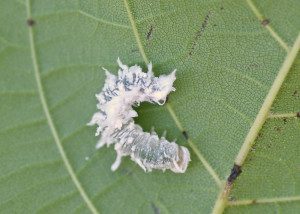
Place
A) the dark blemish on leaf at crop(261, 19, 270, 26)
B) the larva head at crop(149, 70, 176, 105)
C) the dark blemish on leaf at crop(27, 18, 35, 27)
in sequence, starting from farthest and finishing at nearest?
the dark blemish on leaf at crop(27, 18, 35, 27)
the larva head at crop(149, 70, 176, 105)
the dark blemish on leaf at crop(261, 19, 270, 26)

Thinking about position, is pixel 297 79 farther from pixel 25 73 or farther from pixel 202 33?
pixel 25 73

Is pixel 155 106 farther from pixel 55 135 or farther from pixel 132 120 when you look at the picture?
pixel 55 135

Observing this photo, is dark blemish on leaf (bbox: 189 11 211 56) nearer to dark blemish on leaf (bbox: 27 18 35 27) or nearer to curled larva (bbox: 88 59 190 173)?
curled larva (bbox: 88 59 190 173)

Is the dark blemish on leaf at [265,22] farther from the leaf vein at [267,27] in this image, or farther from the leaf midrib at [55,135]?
the leaf midrib at [55,135]

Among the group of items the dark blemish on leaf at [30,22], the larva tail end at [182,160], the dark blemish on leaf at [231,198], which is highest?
the dark blemish on leaf at [30,22]

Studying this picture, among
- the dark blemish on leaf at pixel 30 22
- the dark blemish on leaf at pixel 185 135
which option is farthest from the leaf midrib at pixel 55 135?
the dark blemish on leaf at pixel 185 135

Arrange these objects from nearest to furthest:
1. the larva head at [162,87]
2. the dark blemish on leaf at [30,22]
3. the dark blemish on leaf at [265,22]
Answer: the dark blemish on leaf at [265,22], the larva head at [162,87], the dark blemish on leaf at [30,22]

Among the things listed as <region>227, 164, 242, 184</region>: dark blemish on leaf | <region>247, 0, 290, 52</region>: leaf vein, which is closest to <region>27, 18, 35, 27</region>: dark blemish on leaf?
<region>247, 0, 290, 52</region>: leaf vein
